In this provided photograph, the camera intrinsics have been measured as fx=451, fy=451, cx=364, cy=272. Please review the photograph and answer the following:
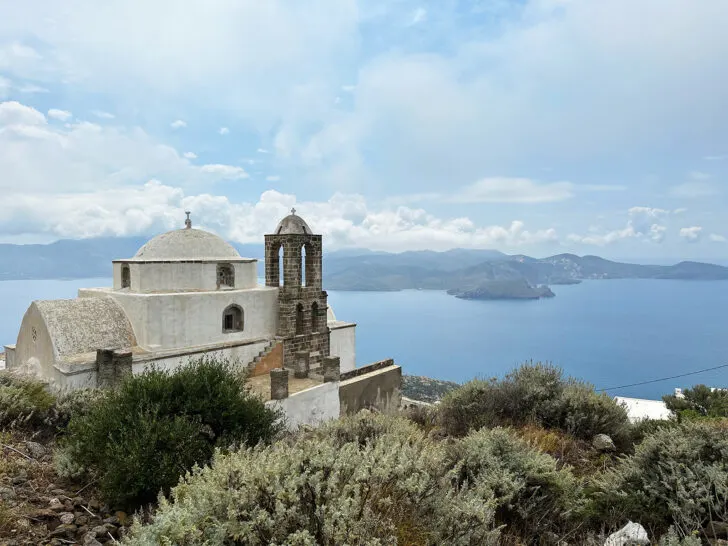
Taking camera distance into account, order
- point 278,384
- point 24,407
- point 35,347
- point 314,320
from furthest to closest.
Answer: point 314,320 < point 35,347 < point 278,384 < point 24,407

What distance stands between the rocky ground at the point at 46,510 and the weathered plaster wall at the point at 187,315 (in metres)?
6.64

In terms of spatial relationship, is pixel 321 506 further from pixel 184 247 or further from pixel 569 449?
pixel 184 247

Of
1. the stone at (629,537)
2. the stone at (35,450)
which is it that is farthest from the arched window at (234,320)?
the stone at (629,537)

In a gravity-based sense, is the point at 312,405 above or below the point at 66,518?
below

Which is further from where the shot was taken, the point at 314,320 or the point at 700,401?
the point at 314,320

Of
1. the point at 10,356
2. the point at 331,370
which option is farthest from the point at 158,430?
the point at 10,356

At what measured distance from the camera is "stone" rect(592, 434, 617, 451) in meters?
7.56

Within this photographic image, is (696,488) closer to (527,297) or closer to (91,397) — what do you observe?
(91,397)

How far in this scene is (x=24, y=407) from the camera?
7125mm

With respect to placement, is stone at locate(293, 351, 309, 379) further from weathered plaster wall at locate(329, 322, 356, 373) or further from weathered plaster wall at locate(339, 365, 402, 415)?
weathered plaster wall at locate(329, 322, 356, 373)

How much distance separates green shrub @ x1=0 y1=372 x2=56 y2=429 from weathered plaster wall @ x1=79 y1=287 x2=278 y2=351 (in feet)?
13.8

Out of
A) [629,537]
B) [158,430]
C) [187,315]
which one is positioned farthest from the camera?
[187,315]

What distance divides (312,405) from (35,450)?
7025 millimetres

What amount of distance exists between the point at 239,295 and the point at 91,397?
602 cm
